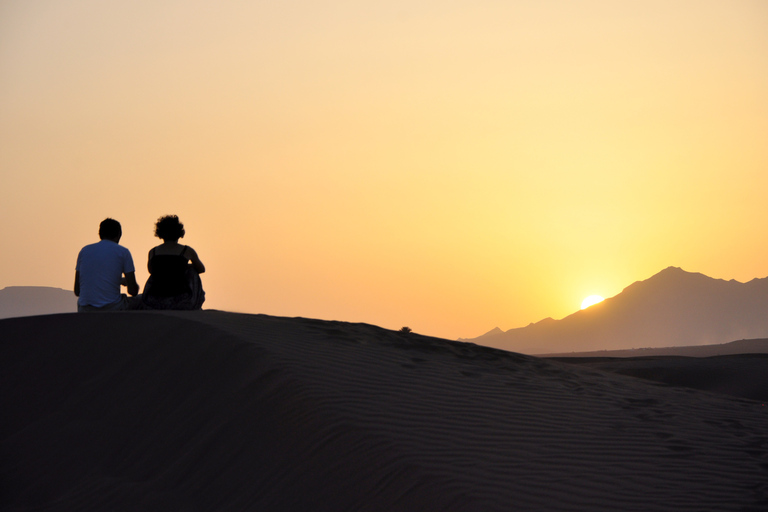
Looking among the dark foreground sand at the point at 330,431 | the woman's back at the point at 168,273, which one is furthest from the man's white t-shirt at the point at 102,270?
the dark foreground sand at the point at 330,431

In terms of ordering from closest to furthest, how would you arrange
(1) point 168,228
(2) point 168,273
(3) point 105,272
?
1. (1) point 168,228
2. (3) point 105,272
3. (2) point 168,273

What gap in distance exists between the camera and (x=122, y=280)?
9.97 meters

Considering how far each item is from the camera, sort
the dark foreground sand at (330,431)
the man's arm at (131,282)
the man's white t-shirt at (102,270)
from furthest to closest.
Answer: the man's arm at (131,282), the man's white t-shirt at (102,270), the dark foreground sand at (330,431)

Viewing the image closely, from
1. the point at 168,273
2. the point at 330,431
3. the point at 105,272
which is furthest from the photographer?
the point at 168,273

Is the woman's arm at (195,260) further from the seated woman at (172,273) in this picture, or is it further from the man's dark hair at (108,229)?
the man's dark hair at (108,229)

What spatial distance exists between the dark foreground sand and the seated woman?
0.64 m

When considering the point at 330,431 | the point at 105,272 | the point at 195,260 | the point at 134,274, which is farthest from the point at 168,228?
the point at 330,431

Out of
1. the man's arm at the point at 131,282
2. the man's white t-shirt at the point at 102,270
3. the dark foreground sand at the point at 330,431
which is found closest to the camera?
the dark foreground sand at the point at 330,431

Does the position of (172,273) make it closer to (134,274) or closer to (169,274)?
(169,274)

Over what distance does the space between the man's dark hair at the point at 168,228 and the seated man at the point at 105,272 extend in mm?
530

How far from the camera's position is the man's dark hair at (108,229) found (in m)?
9.73

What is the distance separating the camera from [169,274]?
9922 mm

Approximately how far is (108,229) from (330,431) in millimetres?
5455

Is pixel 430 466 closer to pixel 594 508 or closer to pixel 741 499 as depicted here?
pixel 594 508
